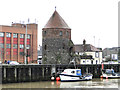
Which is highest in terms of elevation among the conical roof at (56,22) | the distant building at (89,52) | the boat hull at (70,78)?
the conical roof at (56,22)

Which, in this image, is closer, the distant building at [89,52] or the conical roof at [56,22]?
the conical roof at [56,22]

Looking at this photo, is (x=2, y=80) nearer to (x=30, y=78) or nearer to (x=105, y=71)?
(x=30, y=78)

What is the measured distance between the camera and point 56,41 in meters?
76.2

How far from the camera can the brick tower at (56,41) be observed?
7594cm

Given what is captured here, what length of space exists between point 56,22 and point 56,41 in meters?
4.72

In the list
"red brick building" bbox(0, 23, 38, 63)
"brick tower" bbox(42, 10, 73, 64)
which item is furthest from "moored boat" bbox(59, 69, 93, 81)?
"red brick building" bbox(0, 23, 38, 63)

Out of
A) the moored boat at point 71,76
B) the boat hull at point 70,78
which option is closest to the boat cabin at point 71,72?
the moored boat at point 71,76

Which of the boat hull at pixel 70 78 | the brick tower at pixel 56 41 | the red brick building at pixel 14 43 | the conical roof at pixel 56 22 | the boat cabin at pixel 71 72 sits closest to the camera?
the boat hull at pixel 70 78

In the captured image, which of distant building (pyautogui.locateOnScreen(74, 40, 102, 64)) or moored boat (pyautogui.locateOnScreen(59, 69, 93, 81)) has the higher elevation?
distant building (pyautogui.locateOnScreen(74, 40, 102, 64))

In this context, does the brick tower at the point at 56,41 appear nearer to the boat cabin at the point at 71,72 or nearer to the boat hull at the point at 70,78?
the boat cabin at the point at 71,72

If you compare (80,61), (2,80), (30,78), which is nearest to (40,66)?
(30,78)

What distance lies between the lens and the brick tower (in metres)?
75.9

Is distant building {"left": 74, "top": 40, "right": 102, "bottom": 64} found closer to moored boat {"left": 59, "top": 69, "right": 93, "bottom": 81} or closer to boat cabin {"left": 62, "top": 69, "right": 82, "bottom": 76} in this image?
moored boat {"left": 59, "top": 69, "right": 93, "bottom": 81}

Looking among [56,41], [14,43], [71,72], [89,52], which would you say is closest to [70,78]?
[71,72]
